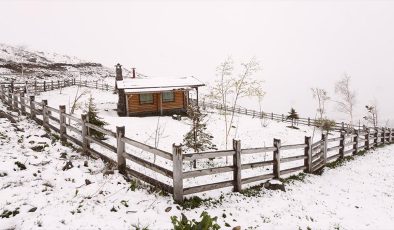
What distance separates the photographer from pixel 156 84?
101 feet

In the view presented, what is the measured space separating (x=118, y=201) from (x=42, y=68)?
66.3 meters

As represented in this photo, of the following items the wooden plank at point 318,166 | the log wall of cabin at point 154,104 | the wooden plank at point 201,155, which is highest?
the log wall of cabin at point 154,104

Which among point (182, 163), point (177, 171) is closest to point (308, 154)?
point (182, 163)

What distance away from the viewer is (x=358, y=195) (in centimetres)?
995

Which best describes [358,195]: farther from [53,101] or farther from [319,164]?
[53,101]

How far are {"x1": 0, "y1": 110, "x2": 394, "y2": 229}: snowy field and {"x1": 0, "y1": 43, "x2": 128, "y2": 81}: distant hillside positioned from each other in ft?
137

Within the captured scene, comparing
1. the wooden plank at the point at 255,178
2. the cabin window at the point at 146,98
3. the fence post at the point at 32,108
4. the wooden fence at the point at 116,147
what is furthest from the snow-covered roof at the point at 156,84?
the wooden plank at the point at 255,178

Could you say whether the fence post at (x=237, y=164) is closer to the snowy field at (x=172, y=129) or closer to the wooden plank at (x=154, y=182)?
the wooden plank at (x=154, y=182)

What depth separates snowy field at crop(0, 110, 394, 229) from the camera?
5906 millimetres

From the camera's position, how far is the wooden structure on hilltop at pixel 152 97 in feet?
96.4

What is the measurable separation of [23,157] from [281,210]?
23.5 ft

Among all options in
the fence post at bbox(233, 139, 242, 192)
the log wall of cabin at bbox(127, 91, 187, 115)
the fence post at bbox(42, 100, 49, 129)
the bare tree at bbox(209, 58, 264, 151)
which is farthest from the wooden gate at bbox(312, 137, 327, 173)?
the log wall of cabin at bbox(127, 91, 187, 115)

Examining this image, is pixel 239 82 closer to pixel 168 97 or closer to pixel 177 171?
pixel 177 171

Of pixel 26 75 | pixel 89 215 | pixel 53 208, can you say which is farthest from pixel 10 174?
pixel 26 75
